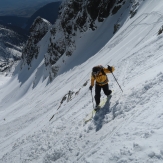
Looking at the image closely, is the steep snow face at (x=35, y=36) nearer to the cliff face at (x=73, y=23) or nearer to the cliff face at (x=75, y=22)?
the cliff face at (x=75, y=22)

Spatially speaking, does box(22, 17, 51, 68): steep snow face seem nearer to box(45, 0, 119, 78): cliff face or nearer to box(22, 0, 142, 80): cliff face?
box(22, 0, 142, 80): cliff face

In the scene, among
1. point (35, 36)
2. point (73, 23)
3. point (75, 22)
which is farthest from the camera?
point (35, 36)

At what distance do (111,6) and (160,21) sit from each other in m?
20.5

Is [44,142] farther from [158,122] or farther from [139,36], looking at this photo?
[139,36]

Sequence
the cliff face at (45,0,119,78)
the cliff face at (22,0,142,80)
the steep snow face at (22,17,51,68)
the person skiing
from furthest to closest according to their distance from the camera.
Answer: the steep snow face at (22,17,51,68) → the cliff face at (45,0,119,78) → the cliff face at (22,0,142,80) → the person skiing

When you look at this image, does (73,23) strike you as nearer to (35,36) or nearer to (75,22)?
(75,22)

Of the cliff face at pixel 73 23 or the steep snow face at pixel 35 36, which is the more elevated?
the steep snow face at pixel 35 36

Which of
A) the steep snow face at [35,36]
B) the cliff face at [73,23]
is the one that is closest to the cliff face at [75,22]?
the cliff face at [73,23]

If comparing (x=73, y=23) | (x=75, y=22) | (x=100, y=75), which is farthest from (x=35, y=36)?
(x=100, y=75)

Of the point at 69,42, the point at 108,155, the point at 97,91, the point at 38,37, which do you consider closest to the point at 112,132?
the point at 108,155

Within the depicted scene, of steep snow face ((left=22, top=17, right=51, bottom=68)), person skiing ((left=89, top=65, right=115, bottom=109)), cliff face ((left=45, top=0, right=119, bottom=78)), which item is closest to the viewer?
person skiing ((left=89, top=65, right=115, bottom=109))

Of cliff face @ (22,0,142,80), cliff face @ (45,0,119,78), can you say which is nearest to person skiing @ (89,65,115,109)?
cliff face @ (22,0,142,80)

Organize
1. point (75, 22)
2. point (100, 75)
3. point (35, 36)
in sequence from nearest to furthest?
1. point (100, 75)
2. point (75, 22)
3. point (35, 36)

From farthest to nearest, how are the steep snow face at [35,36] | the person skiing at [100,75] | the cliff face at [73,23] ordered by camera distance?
1. the steep snow face at [35,36]
2. the cliff face at [73,23]
3. the person skiing at [100,75]
